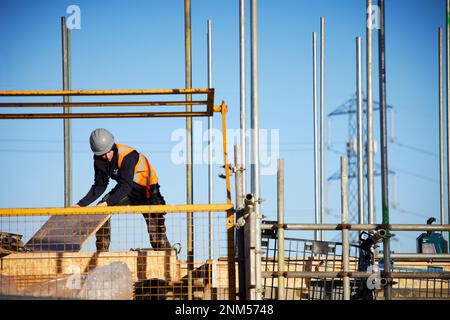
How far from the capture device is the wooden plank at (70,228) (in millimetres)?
7930

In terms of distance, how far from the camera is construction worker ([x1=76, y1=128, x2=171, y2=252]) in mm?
10016

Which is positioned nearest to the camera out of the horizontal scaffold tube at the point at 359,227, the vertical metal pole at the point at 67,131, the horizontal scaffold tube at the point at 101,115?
the horizontal scaffold tube at the point at 359,227

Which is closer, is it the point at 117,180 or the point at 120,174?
the point at 120,174

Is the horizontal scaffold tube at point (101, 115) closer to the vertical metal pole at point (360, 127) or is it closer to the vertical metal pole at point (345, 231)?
the vertical metal pole at point (345, 231)

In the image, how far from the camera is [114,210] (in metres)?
7.62

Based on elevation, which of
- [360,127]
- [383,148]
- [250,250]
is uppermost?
[360,127]

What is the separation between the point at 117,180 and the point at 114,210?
2684 millimetres

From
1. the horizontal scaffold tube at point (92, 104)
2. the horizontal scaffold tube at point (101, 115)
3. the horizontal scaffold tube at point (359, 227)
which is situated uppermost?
the horizontal scaffold tube at point (92, 104)

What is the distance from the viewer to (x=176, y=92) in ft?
27.1

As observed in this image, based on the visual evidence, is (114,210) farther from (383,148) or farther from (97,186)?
(383,148)

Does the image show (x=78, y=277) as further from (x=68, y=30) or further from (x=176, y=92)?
(x=68, y=30)

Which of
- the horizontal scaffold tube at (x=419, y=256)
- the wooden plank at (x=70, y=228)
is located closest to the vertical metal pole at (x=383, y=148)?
the horizontal scaffold tube at (x=419, y=256)

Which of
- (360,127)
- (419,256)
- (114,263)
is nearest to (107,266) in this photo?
(114,263)
